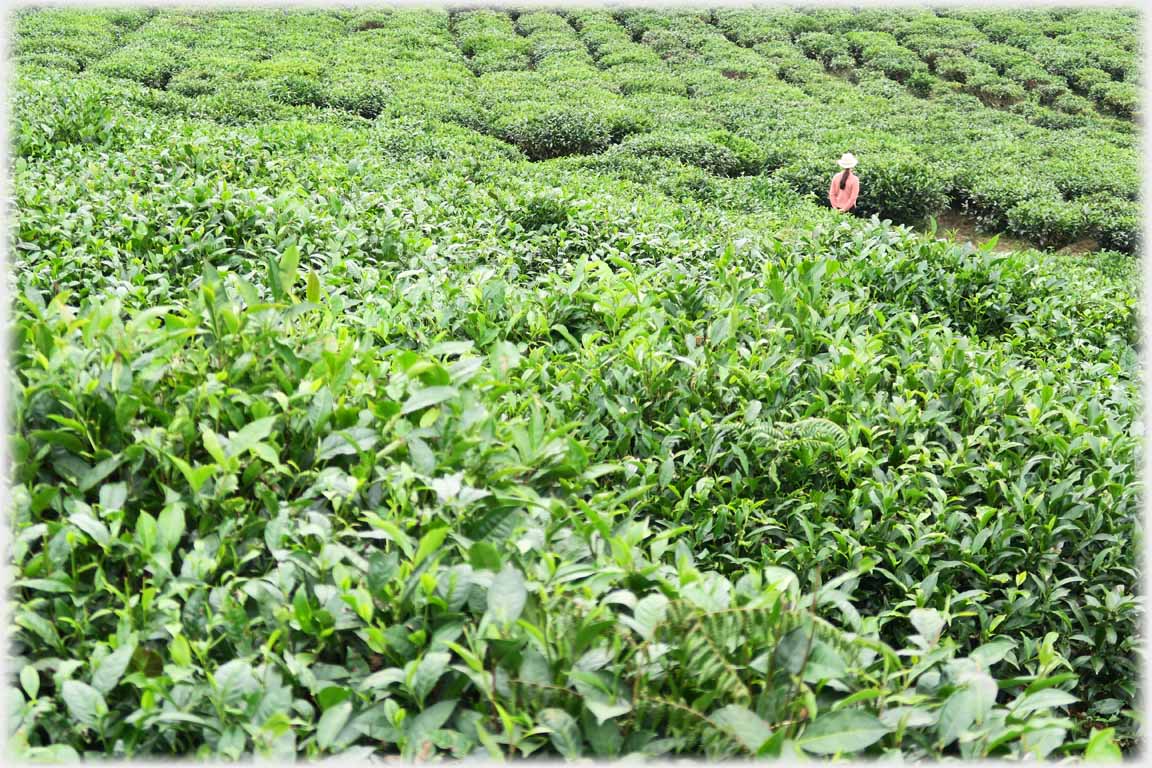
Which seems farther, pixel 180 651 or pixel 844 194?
pixel 844 194

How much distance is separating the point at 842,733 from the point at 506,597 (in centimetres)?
60

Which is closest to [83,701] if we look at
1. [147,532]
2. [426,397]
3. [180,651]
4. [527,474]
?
[180,651]

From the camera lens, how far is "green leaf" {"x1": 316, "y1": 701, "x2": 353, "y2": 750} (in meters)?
1.48

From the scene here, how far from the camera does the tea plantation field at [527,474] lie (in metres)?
1.56

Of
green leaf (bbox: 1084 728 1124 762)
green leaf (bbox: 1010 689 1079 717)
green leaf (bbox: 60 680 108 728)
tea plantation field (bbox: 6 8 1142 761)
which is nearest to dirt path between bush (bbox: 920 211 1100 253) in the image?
tea plantation field (bbox: 6 8 1142 761)

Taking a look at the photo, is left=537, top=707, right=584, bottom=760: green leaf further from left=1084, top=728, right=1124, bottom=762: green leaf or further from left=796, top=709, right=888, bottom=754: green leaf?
left=1084, top=728, right=1124, bottom=762: green leaf

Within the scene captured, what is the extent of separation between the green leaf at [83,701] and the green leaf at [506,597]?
0.64 m

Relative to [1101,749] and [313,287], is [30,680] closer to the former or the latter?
[313,287]

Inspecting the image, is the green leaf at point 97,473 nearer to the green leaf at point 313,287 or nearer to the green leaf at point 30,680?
the green leaf at point 30,680

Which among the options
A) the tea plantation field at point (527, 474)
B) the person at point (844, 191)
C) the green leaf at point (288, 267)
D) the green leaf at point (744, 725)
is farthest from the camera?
the person at point (844, 191)

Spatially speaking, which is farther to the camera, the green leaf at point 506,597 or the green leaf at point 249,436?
the green leaf at point 249,436

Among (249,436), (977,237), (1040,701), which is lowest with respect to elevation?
(977,237)

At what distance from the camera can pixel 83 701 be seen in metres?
1.50

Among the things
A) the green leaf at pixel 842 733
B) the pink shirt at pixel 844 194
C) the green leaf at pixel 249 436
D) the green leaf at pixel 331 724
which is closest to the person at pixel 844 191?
the pink shirt at pixel 844 194
